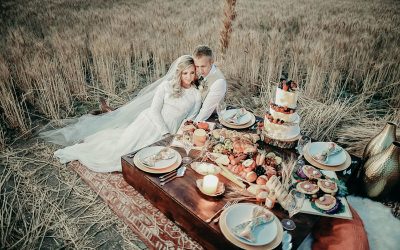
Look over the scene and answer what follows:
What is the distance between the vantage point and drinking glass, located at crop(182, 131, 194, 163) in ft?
7.42

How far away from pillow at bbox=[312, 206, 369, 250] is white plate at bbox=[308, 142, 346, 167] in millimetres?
444

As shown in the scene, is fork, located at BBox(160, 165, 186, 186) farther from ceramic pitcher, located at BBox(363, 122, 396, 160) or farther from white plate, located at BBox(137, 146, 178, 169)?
ceramic pitcher, located at BBox(363, 122, 396, 160)

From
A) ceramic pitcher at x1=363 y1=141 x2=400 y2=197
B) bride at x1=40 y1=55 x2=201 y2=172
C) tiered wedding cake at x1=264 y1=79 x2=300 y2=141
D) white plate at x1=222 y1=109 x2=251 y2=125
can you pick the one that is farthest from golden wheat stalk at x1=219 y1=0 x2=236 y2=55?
ceramic pitcher at x1=363 y1=141 x2=400 y2=197

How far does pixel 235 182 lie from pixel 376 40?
5.97m

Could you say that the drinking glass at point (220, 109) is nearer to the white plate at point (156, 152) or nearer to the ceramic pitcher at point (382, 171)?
the white plate at point (156, 152)

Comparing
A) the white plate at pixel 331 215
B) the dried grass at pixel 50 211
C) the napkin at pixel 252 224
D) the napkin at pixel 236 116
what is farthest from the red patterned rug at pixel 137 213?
the napkin at pixel 236 116

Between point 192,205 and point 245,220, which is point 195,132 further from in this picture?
point 245,220

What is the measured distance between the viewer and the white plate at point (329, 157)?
2249mm

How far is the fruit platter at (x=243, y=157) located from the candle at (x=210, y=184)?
0.80 feet

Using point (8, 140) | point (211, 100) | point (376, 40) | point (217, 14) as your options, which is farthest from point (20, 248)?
point (217, 14)

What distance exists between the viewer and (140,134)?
2932mm

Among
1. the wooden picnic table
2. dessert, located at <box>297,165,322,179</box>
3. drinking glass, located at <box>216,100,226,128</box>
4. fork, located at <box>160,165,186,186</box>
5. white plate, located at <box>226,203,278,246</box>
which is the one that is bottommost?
the wooden picnic table

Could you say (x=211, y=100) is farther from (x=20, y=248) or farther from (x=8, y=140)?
(x=8, y=140)

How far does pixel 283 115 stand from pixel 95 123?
239cm
